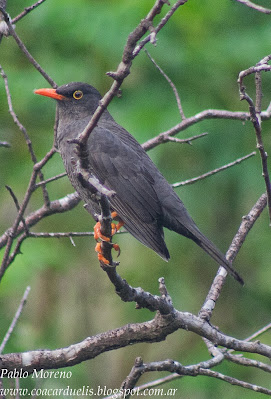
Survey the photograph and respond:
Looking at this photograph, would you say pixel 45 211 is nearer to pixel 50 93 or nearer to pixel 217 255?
pixel 50 93

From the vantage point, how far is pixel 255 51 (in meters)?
6.82

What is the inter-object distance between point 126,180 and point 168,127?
49.4 inches

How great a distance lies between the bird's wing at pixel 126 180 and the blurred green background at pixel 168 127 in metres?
1.03

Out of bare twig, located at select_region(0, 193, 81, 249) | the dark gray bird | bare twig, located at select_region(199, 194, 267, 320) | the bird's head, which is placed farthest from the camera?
the bird's head

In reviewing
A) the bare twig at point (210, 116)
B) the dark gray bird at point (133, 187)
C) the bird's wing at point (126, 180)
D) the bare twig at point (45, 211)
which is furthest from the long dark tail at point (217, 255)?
the bare twig at point (45, 211)

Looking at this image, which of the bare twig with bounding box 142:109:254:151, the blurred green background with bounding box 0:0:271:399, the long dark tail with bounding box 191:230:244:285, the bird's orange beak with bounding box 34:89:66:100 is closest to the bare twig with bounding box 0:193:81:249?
the bare twig with bounding box 142:109:254:151

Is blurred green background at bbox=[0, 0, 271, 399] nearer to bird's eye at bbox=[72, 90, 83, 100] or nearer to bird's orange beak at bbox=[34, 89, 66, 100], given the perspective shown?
bird's eye at bbox=[72, 90, 83, 100]

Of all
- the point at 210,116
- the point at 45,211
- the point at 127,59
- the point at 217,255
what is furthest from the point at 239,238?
the point at 127,59

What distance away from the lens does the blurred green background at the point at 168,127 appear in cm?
675

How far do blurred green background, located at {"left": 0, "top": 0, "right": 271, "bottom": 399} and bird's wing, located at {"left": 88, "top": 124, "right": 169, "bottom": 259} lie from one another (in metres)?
1.03

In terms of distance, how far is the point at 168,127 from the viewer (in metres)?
6.40

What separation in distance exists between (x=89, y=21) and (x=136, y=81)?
2.34ft

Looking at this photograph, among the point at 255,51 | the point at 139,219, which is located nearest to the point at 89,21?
the point at 255,51

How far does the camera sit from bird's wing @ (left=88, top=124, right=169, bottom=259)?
5.12 metres
